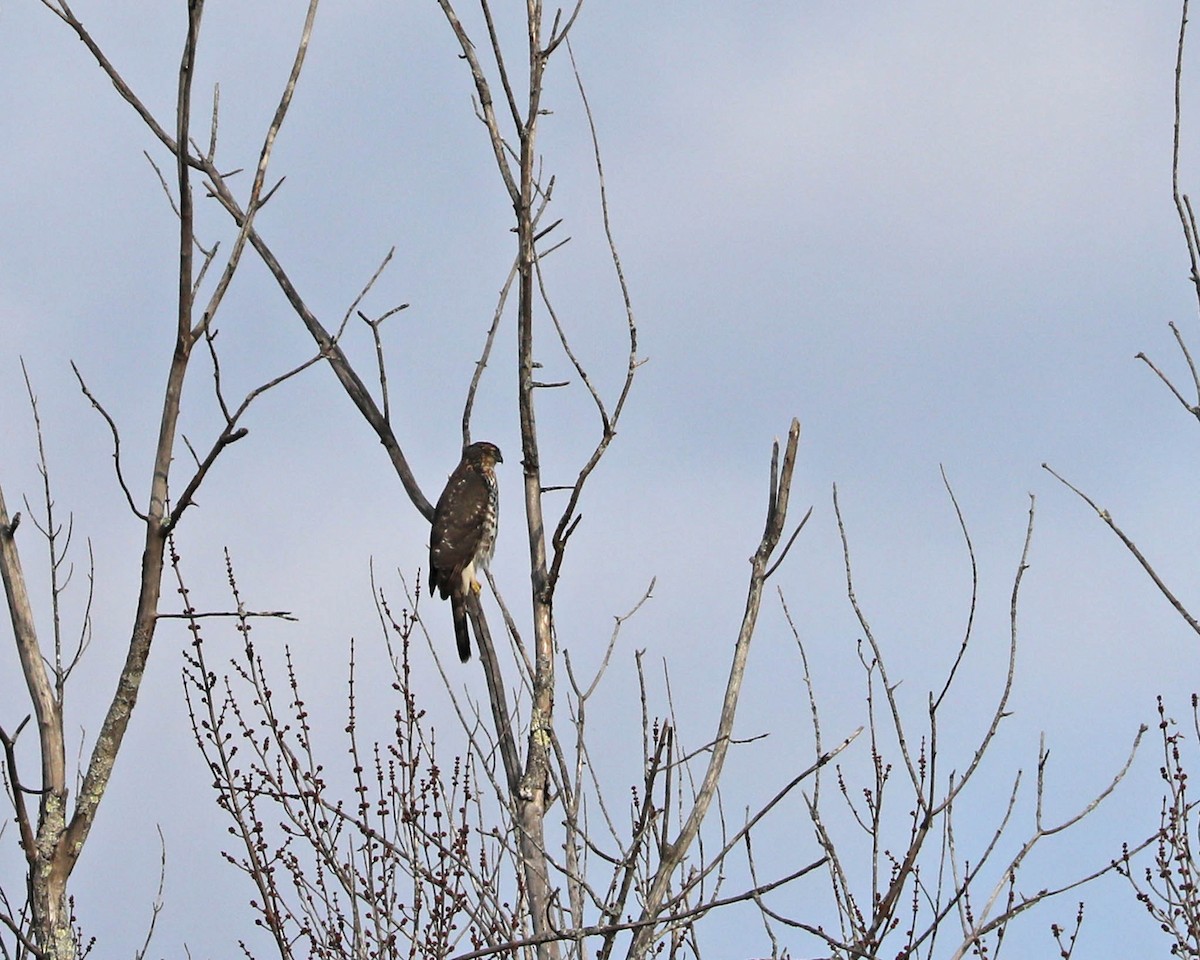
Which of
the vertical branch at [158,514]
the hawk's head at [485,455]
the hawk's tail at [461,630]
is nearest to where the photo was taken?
the vertical branch at [158,514]

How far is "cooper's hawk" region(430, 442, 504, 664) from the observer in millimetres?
8203

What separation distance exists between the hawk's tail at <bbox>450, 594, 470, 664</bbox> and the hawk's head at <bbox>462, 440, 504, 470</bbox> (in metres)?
1.08

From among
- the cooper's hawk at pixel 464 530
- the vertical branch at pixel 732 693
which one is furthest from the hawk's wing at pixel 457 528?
the vertical branch at pixel 732 693

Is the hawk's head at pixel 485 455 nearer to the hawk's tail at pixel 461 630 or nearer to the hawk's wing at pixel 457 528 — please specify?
the hawk's wing at pixel 457 528

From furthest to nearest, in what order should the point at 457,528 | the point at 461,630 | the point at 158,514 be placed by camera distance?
the point at 457,528
the point at 461,630
the point at 158,514

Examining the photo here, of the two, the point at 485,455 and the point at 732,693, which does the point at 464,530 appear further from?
the point at 732,693

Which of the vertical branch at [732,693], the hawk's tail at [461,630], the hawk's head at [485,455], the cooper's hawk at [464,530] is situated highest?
the hawk's head at [485,455]

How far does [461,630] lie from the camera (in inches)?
318

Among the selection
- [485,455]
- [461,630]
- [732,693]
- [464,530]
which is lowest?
[732,693]

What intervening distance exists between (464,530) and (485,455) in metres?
0.80

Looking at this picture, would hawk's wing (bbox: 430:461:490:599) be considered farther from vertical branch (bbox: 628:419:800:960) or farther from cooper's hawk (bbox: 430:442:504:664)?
vertical branch (bbox: 628:419:800:960)

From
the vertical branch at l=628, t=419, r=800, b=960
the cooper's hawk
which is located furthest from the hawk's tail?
the vertical branch at l=628, t=419, r=800, b=960

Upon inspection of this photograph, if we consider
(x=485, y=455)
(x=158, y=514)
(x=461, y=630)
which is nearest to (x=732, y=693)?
(x=158, y=514)

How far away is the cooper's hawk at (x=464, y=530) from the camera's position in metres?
8.20
